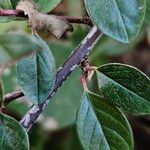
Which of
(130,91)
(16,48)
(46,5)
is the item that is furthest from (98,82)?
(16,48)

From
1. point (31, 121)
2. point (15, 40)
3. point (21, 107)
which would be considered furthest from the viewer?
point (21, 107)

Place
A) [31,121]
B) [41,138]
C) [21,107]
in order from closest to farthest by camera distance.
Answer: [31,121], [21,107], [41,138]

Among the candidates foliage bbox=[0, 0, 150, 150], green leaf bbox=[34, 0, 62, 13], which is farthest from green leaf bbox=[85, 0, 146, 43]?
green leaf bbox=[34, 0, 62, 13]

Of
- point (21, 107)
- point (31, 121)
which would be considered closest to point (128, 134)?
point (31, 121)

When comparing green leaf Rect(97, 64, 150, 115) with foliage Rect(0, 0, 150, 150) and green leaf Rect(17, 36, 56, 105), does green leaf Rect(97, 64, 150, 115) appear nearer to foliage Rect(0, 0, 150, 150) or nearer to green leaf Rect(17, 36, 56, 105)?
foliage Rect(0, 0, 150, 150)

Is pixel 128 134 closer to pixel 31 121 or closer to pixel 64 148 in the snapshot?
pixel 31 121

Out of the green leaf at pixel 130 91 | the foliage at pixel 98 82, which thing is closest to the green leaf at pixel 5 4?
the foliage at pixel 98 82
